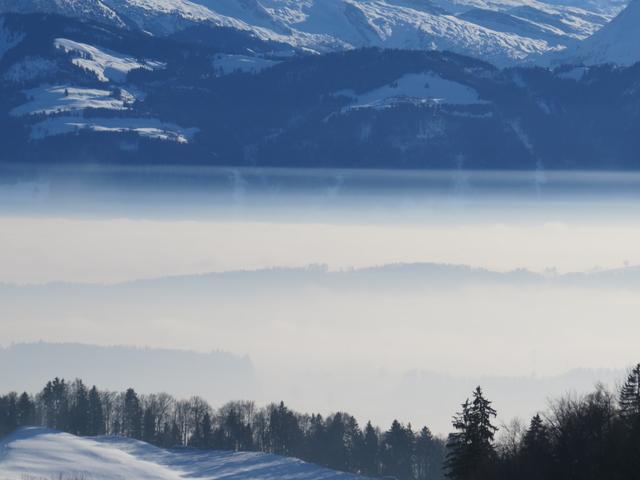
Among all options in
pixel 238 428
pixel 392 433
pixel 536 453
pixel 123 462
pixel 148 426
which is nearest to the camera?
pixel 536 453

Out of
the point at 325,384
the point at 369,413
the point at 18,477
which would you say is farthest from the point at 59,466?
the point at 325,384

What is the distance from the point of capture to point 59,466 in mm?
97062

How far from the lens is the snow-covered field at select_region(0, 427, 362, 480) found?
316 feet

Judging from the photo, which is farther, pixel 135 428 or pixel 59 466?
pixel 135 428

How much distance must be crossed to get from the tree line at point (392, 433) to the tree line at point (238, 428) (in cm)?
8

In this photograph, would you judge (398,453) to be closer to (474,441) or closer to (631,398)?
(474,441)

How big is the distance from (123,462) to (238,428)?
14.9 metres

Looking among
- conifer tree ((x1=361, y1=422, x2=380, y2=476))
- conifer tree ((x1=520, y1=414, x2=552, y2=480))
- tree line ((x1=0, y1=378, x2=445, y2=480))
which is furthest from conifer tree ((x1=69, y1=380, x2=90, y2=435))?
conifer tree ((x1=520, y1=414, x2=552, y2=480))

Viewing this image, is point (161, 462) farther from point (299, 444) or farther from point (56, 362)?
point (56, 362)

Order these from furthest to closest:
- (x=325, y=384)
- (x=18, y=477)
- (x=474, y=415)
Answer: (x=325, y=384)
(x=18, y=477)
(x=474, y=415)

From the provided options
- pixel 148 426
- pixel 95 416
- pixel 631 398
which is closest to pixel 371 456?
pixel 148 426

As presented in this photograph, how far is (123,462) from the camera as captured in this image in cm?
9969

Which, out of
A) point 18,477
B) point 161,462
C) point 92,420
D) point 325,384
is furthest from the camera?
point 325,384

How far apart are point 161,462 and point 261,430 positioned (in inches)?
488
